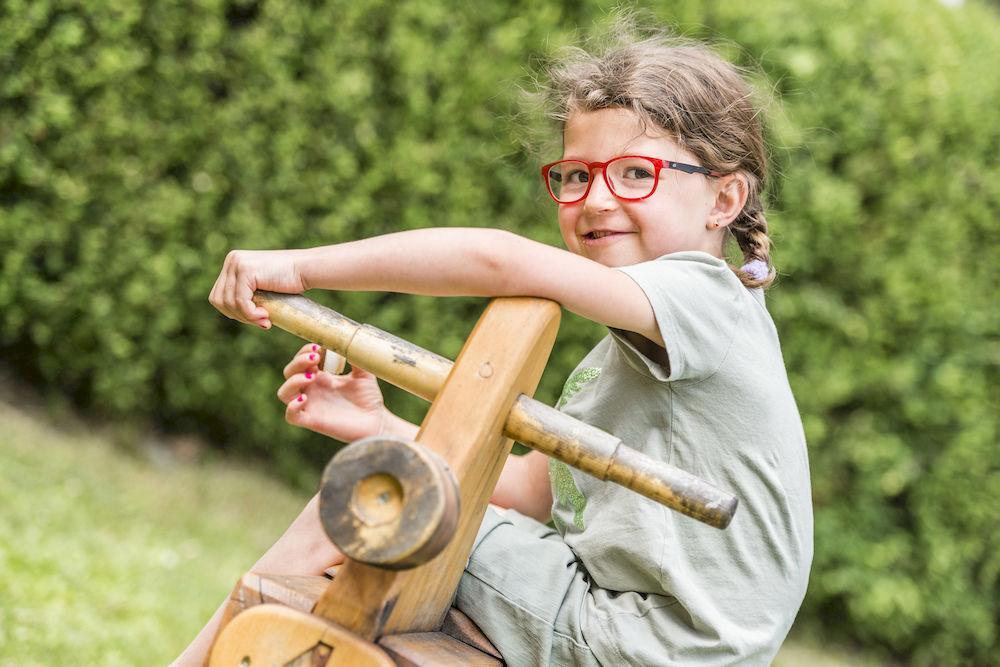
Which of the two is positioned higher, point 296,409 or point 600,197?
point 600,197

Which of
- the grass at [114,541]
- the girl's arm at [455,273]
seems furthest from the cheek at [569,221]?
the grass at [114,541]

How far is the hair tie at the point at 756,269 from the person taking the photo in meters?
2.16

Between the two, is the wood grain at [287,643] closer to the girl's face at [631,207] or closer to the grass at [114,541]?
the girl's face at [631,207]

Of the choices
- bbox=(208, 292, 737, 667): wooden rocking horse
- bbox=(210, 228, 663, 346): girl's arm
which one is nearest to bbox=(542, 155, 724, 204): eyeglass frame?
bbox=(210, 228, 663, 346): girl's arm

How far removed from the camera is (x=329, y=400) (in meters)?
2.15

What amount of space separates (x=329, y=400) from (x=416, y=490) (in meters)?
0.86

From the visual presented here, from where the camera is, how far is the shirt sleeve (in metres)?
1.70

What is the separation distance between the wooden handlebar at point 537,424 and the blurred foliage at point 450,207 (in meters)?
3.05

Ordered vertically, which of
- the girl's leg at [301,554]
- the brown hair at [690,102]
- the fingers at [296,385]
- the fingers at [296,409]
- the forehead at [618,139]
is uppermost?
the brown hair at [690,102]

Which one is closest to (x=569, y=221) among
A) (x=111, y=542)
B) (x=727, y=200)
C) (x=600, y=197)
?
(x=600, y=197)

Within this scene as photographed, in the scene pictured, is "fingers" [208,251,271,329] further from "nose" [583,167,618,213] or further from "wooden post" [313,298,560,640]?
"nose" [583,167,618,213]

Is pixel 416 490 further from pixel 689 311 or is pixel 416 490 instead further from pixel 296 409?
pixel 296 409

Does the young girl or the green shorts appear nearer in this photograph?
the young girl

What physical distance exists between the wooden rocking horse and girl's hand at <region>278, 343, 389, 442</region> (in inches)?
15.3
